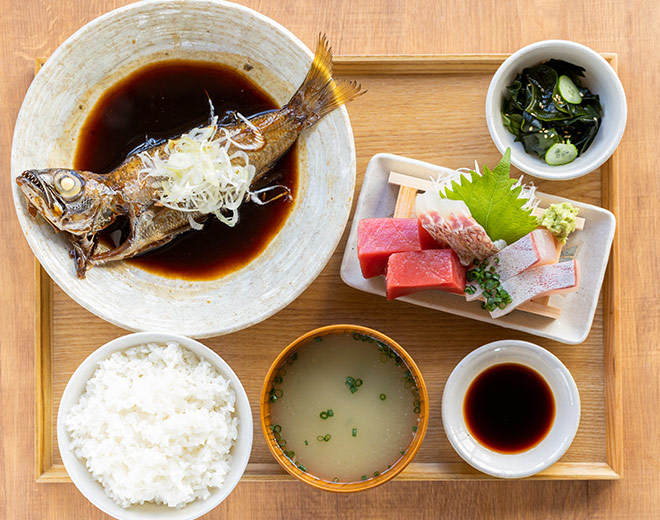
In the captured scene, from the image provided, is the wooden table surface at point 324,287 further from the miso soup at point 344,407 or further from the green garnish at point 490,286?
the green garnish at point 490,286

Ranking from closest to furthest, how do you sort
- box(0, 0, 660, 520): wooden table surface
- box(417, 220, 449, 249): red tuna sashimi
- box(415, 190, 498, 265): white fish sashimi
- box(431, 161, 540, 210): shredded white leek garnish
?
box(415, 190, 498, 265): white fish sashimi, box(417, 220, 449, 249): red tuna sashimi, box(431, 161, 540, 210): shredded white leek garnish, box(0, 0, 660, 520): wooden table surface

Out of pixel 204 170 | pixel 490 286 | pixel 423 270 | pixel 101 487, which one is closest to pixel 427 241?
pixel 423 270

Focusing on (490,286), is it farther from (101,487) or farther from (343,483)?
(101,487)

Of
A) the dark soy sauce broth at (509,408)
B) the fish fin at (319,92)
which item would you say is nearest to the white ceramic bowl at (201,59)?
the fish fin at (319,92)

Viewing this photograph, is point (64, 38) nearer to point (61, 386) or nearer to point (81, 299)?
Answer: point (81, 299)

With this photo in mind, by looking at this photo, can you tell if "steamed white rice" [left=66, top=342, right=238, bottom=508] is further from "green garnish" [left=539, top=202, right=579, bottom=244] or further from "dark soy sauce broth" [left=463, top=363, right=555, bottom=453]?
"green garnish" [left=539, top=202, right=579, bottom=244]

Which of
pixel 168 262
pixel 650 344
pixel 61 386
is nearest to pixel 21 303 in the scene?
pixel 61 386

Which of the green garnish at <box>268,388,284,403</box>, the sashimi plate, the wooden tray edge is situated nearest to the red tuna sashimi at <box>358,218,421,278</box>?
the sashimi plate
